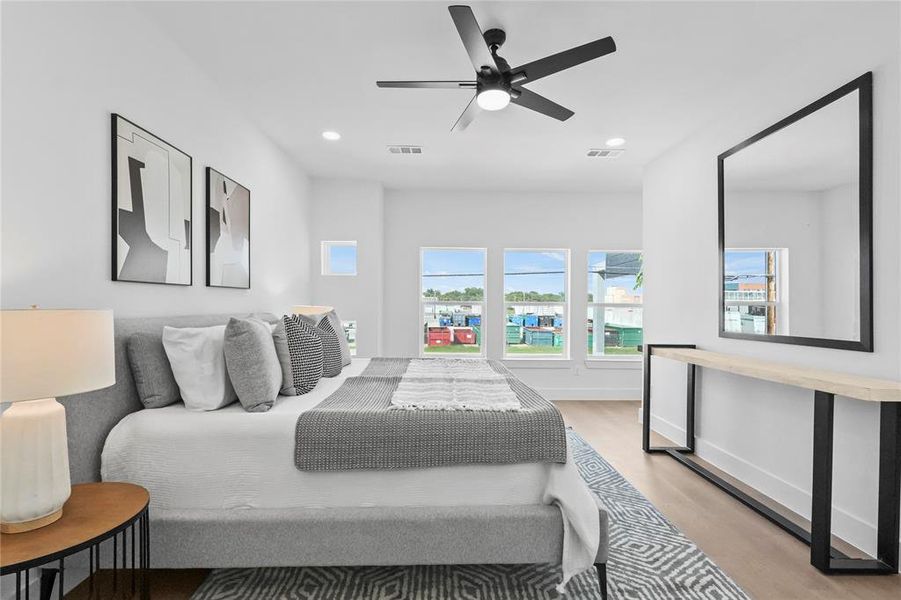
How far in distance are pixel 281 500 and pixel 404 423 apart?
588mm

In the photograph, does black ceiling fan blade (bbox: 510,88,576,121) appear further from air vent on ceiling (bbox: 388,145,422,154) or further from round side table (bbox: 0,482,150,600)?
round side table (bbox: 0,482,150,600)

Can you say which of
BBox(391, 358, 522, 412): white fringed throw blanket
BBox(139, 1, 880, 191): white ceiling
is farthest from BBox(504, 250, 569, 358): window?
BBox(391, 358, 522, 412): white fringed throw blanket

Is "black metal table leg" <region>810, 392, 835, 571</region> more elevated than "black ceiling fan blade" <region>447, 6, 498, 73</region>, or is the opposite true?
"black ceiling fan blade" <region>447, 6, 498, 73</region>

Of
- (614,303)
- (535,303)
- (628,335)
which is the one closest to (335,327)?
(535,303)

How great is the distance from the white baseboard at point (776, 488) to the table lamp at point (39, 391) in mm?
3304

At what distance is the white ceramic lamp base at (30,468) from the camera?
4.13 ft

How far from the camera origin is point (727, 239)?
10.4 ft

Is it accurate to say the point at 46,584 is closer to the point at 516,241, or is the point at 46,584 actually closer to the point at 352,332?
the point at 352,332

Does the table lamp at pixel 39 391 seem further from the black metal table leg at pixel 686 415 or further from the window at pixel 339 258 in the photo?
the window at pixel 339 258

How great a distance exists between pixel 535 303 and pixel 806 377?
368 centimetres

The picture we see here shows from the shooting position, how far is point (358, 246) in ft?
16.9

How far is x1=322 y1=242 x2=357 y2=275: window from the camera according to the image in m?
5.22

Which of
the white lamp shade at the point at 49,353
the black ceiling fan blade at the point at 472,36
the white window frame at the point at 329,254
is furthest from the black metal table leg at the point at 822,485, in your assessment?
the white window frame at the point at 329,254

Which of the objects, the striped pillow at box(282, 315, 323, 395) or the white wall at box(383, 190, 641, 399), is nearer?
the striped pillow at box(282, 315, 323, 395)
